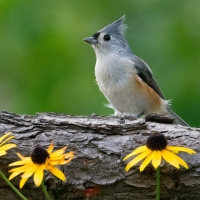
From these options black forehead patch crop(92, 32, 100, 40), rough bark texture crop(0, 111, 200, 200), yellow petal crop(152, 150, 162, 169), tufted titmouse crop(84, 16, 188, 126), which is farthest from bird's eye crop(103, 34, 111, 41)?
yellow petal crop(152, 150, 162, 169)

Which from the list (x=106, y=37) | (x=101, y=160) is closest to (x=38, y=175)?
(x=101, y=160)

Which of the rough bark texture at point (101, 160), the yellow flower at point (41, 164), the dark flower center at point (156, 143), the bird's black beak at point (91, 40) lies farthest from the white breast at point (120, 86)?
the yellow flower at point (41, 164)

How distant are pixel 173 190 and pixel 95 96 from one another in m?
1.94

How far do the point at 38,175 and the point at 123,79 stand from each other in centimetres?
282

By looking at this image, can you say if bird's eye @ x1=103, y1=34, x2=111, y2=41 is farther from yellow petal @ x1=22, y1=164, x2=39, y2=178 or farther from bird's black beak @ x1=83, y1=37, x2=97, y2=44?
yellow petal @ x1=22, y1=164, x2=39, y2=178

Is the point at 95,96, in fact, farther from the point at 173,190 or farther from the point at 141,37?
the point at 173,190

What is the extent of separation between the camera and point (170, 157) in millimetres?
2316

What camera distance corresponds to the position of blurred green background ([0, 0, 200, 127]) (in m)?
4.44

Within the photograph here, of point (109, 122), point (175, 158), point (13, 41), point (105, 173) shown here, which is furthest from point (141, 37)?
point (175, 158)

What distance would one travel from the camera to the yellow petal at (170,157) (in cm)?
226

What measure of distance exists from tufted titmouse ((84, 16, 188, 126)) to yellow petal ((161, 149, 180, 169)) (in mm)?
2518

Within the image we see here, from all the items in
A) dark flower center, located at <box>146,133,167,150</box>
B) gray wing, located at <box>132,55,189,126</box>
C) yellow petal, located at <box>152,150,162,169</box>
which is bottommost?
yellow petal, located at <box>152,150,162,169</box>

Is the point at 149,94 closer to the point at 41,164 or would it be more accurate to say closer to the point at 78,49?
the point at 78,49

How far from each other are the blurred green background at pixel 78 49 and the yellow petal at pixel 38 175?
2.17 meters
